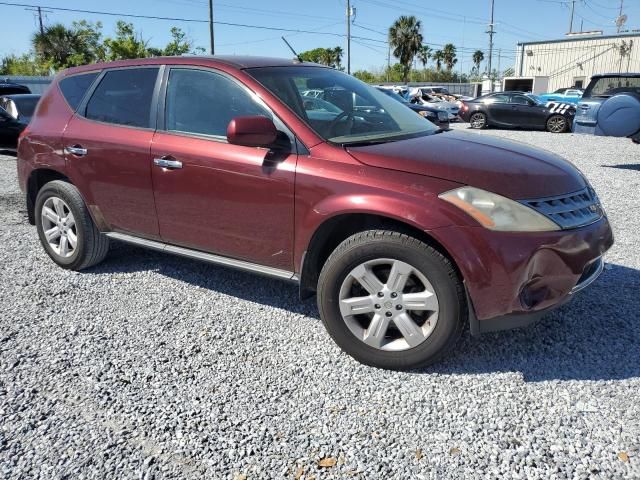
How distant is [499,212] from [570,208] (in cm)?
47

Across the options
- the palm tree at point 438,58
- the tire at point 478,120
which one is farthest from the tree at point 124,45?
the palm tree at point 438,58

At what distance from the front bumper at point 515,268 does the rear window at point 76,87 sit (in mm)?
3199

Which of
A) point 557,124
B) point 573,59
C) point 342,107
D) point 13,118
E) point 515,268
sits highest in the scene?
point 573,59

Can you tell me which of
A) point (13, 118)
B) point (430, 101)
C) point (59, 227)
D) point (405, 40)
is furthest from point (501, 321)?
point (405, 40)

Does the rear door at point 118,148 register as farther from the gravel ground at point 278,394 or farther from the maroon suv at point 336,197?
the gravel ground at point 278,394

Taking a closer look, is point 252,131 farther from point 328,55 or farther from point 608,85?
point 328,55

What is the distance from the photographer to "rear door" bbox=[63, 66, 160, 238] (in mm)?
3732

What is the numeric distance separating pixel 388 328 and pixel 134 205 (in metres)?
2.07

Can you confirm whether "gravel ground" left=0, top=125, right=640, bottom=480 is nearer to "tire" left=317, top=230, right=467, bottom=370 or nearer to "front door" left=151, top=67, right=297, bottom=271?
"tire" left=317, top=230, right=467, bottom=370

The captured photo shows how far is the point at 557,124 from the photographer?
17250mm

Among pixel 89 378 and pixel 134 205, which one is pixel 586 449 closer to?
pixel 89 378

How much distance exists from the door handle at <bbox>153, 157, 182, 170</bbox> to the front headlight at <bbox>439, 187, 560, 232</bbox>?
176 centimetres

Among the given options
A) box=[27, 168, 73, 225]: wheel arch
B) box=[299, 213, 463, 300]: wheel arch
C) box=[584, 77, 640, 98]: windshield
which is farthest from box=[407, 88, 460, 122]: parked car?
box=[299, 213, 463, 300]: wheel arch

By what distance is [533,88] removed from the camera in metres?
39.3
